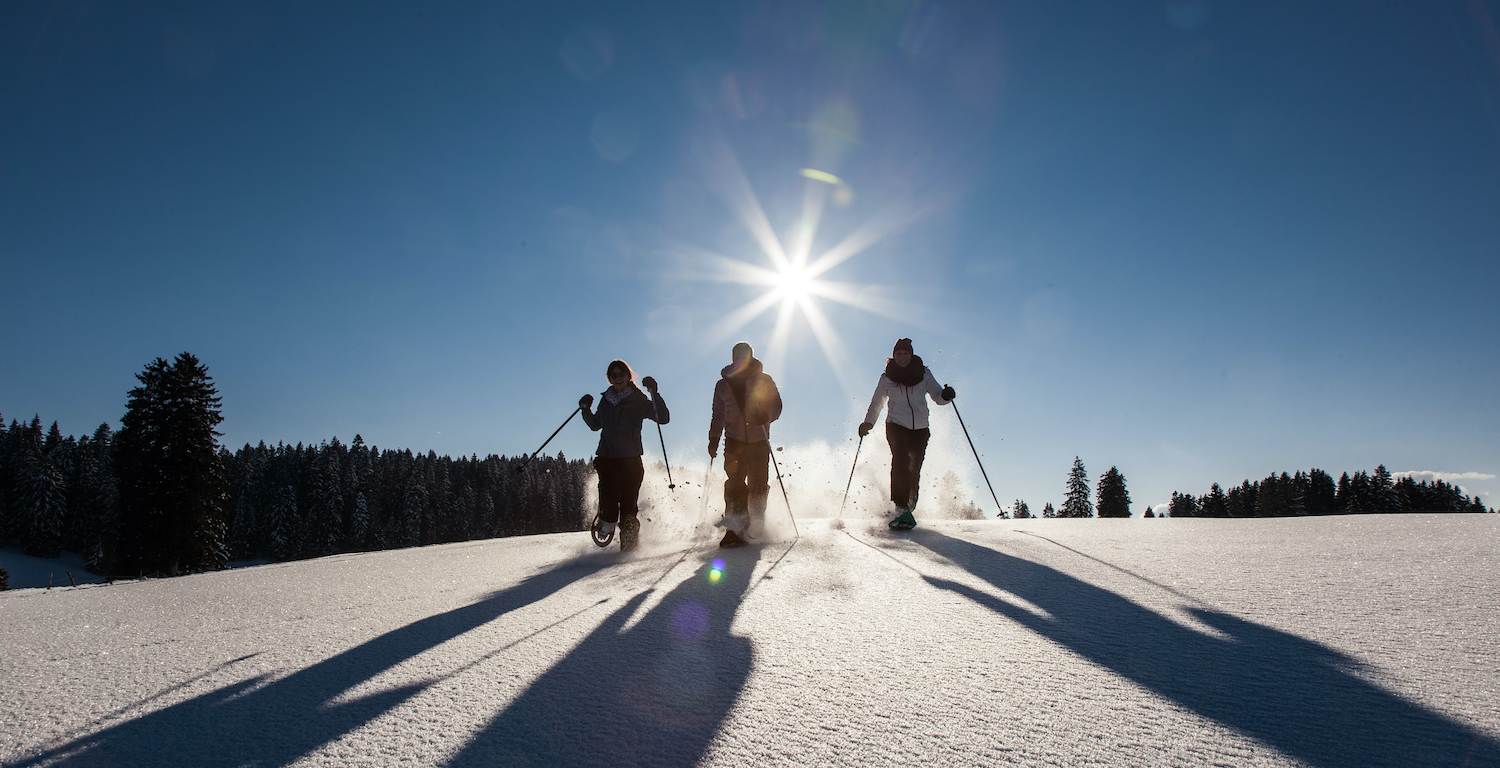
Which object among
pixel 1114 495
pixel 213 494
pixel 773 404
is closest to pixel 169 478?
pixel 213 494

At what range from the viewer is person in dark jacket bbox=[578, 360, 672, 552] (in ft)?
22.2

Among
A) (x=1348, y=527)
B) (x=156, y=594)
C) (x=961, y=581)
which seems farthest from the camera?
(x=1348, y=527)

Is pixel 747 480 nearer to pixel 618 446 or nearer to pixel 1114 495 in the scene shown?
pixel 618 446

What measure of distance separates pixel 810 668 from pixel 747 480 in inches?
200

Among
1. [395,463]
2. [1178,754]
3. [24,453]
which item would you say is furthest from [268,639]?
[395,463]

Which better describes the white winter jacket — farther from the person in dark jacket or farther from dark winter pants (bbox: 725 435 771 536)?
the person in dark jacket

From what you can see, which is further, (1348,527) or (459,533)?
(459,533)

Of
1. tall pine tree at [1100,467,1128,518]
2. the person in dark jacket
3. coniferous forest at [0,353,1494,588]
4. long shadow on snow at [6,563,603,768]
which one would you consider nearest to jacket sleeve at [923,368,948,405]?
→ the person in dark jacket

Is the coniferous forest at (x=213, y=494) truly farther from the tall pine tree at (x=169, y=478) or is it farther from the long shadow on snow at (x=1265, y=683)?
the long shadow on snow at (x=1265, y=683)

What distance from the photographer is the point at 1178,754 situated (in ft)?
5.12

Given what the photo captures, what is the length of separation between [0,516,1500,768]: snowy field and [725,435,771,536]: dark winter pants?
259 cm

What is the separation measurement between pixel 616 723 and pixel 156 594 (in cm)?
509

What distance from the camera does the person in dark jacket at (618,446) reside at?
6.76 meters

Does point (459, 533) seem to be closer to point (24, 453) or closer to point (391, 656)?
point (24, 453)
